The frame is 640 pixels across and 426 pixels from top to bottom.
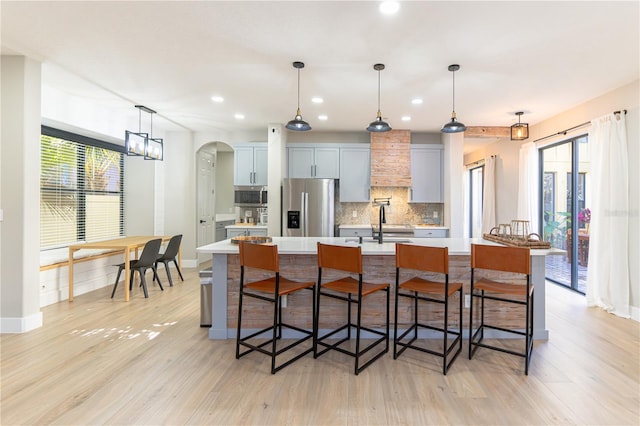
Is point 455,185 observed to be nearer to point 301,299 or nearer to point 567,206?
point 567,206

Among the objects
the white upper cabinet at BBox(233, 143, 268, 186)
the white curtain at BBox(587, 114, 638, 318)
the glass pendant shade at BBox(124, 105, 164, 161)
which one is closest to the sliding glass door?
the white curtain at BBox(587, 114, 638, 318)

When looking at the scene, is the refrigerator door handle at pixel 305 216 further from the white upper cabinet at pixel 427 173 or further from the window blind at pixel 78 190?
the window blind at pixel 78 190

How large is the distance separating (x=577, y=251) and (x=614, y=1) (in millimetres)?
3829

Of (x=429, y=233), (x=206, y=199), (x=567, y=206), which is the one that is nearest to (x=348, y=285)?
(x=429, y=233)

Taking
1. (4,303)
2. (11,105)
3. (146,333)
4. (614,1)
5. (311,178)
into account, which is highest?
(614,1)

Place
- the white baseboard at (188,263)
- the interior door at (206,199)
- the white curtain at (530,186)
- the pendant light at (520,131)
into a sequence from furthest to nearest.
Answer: the interior door at (206,199)
the white baseboard at (188,263)
the white curtain at (530,186)
the pendant light at (520,131)

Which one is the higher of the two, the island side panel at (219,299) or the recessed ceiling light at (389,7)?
the recessed ceiling light at (389,7)

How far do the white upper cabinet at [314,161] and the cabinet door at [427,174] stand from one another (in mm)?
1435

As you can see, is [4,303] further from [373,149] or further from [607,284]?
[607,284]

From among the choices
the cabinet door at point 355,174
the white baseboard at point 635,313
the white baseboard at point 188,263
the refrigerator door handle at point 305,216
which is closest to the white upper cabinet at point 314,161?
the cabinet door at point 355,174

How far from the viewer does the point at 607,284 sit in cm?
401

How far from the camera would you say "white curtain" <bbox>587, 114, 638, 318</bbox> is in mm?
3838

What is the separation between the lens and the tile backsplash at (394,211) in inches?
255

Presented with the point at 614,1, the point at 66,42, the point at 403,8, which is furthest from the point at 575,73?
the point at 66,42
